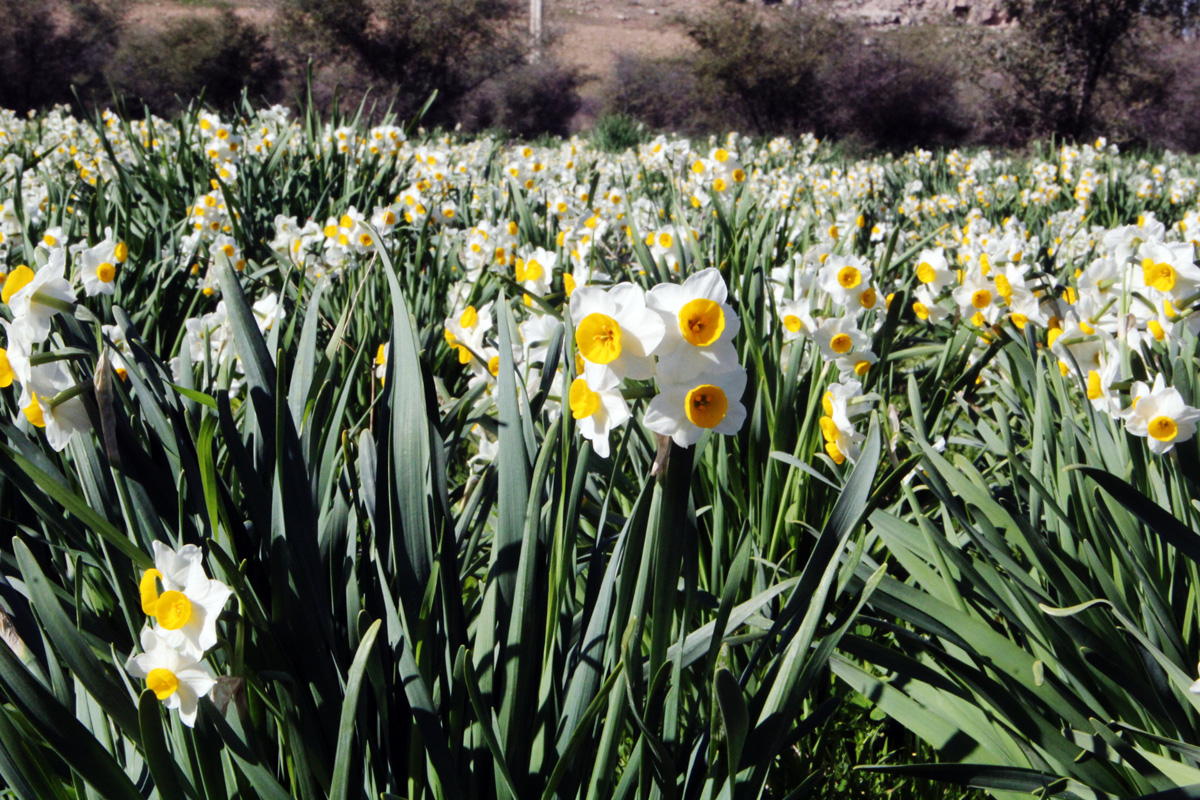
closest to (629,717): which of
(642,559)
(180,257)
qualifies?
(642,559)

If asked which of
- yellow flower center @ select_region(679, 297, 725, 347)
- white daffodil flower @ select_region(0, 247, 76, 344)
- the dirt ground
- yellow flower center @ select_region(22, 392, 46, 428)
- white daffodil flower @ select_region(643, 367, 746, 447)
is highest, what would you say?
the dirt ground

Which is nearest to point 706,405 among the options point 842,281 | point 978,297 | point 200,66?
point 842,281

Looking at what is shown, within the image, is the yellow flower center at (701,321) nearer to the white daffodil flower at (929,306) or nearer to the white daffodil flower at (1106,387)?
the white daffodil flower at (1106,387)

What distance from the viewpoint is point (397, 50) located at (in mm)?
22281

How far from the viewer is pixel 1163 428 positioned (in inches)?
50.7

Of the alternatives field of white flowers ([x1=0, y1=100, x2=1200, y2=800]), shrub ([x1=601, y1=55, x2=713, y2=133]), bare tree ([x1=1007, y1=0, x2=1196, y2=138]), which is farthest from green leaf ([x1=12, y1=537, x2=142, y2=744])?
shrub ([x1=601, y1=55, x2=713, y2=133])

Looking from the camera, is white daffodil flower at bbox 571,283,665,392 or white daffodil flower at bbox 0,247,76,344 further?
white daffodil flower at bbox 0,247,76,344

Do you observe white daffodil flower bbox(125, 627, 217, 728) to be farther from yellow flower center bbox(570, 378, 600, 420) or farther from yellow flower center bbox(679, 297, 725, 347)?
yellow flower center bbox(679, 297, 725, 347)

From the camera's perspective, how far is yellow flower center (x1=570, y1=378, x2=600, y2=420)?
82 cm

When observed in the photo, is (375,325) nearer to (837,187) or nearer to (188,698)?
(188,698)

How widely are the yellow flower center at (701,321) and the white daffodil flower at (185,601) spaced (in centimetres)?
53

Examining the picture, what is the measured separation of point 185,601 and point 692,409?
0.55m

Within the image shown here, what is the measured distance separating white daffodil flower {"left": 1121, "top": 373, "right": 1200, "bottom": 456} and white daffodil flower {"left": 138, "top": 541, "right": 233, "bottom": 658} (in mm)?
1318

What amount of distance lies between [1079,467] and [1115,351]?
2.15 ft
